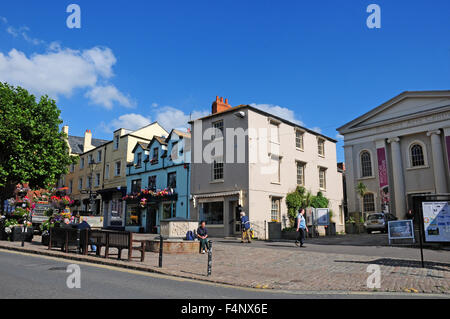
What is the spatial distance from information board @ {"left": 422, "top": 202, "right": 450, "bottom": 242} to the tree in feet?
Result: 78.9

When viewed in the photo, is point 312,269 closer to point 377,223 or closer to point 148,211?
point 377,223

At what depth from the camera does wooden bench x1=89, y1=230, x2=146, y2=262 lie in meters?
11.6

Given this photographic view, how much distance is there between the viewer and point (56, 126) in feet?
88.5

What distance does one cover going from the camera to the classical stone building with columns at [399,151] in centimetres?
2781

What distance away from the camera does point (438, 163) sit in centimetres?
2758

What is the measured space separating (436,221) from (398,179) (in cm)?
2051

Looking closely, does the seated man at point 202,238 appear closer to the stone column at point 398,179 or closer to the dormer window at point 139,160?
the dormer window at point 139,160

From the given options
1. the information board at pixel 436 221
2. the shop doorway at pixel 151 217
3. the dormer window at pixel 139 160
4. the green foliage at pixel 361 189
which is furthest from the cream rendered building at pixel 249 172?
the information board at pixel 436 221

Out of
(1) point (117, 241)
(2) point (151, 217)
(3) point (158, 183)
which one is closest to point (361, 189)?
(3) point (158, 183)

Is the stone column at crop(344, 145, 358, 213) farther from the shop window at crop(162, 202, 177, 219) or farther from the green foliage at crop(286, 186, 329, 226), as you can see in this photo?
the shop window at crop(162, 202, 177, 219)

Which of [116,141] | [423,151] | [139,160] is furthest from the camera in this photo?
[116,141]

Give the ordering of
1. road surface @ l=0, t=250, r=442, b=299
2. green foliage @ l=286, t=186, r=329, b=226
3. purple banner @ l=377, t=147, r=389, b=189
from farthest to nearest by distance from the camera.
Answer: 1. purple banner @ l=377, t=147, r=389, b=189
2. green foliage @ l=286, t=186, r=329, b=226
3. road surface @ l=0, t=250, r=442, b=299

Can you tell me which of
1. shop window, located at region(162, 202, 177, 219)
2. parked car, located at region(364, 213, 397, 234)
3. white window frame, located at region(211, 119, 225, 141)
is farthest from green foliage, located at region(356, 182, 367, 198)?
shop window, located at region(162, 202, 177, 219)
